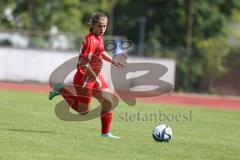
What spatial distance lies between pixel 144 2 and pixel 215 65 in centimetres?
1343

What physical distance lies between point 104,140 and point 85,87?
3.53 ft

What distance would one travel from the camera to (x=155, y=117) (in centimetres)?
1806

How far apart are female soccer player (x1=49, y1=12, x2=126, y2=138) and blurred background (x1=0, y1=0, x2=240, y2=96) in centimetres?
2126

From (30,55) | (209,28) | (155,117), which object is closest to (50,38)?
(30,55)

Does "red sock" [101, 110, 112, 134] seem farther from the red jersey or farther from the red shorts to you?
the red jersey

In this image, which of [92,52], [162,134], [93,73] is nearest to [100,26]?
[92,52]

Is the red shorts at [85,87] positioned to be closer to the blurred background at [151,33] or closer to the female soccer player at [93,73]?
the female soccer player at [93,73]

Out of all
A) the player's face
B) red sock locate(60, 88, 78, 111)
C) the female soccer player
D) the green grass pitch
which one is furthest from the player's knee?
the player's face

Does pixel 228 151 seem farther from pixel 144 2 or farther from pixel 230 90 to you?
pixel 144 2

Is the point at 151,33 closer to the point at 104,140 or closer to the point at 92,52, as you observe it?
the point at 92,52

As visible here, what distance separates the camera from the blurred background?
3659 centimetres

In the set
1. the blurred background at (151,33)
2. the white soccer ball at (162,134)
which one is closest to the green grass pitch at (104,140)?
the white soccer ball at (162,134)

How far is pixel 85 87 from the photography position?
12039 mm

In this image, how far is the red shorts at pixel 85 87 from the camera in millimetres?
12070
